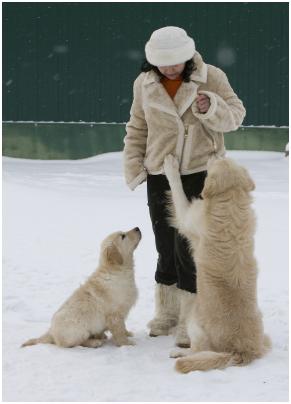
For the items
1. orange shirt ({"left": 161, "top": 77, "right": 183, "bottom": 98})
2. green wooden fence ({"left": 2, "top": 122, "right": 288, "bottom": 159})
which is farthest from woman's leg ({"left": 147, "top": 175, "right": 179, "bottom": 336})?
green wooden fence ({"left": 2, "top": 122, "right": 288, "bottom": 159})

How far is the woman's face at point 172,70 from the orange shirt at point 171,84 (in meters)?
0.04

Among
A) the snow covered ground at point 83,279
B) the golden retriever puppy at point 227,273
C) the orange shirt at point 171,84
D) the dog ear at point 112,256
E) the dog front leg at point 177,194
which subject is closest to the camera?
the snow covered ground at point 83,279

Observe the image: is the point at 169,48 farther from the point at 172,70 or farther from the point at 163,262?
the point at 163,262

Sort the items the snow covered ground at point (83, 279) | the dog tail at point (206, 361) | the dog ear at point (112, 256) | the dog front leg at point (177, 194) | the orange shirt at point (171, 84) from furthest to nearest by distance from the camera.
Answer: the dog ear at point (112, 256) < the orange shirt at point (171, 84) < the dog front leg at point (177, 194) < the dog tail at point (206, 361) < the snow covered ground at point (83, 279)

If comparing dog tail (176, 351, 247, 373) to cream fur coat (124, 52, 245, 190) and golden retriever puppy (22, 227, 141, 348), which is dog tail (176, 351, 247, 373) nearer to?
golden retriever puppy (22, 227, 141, 348)

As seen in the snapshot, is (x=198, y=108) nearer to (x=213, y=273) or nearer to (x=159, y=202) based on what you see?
(x=159, y=202)

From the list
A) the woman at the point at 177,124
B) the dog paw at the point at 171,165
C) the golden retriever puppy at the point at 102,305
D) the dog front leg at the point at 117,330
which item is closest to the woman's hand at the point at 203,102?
the woman at the point at 177,124

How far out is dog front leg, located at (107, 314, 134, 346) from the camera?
4883 millimetres

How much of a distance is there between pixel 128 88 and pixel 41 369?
447 inches

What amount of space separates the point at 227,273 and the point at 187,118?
1.16 metres

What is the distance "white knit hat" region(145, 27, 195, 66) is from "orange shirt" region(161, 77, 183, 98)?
21 cm

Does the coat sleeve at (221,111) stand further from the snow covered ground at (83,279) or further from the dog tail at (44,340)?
the dog tail at (44,340)

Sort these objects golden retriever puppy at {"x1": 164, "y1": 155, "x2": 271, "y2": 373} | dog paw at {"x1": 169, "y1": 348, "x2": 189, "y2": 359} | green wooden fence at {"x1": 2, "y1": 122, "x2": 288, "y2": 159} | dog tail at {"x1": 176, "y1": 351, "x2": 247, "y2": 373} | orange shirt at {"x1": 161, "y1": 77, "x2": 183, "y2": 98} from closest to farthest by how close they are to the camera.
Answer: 1. dog tail at {"x1": 176, "y1": 351, "x2": 247, "y2": 373}
2. golden retriever puppy at {"x1": 164, "y1": 155, "x2": 271, "y2": 373}
3. dog paw at {"x1": 169, "y1": 348, "x2": 189, "y2": 359}
4. orange shirt at {"x1": 161, "y1": 77, "x2": 183, "y2": 98}
5. green wooden fence at {"x1": 2, "y1": 122, "x2": 288, "y2": 159}

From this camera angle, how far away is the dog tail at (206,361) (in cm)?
405
